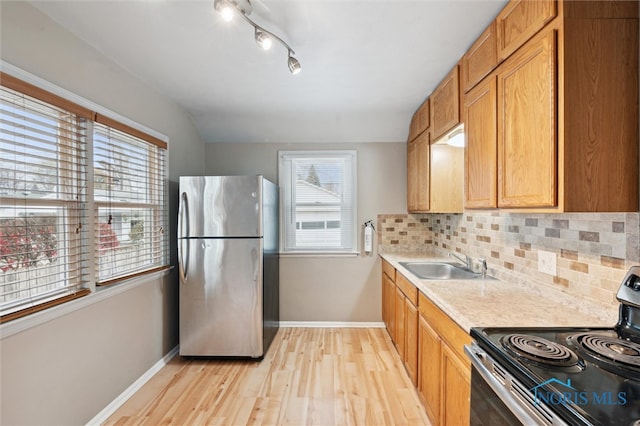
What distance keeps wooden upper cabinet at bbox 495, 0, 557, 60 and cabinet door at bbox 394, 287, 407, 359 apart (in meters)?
1.87

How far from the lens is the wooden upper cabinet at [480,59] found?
1569 millimetres

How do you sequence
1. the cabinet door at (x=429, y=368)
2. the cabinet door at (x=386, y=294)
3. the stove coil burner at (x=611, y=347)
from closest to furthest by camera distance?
the stove coil burner at (x=611, y=347)
the cabinet door at (x=429, y=368)
the cabinet door at (x=386, y=294)

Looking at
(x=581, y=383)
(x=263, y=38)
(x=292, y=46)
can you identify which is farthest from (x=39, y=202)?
(x=581, y=383)

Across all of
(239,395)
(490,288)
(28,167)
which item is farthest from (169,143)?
(490,288)

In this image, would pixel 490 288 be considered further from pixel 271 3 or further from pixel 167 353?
pixel 167 353

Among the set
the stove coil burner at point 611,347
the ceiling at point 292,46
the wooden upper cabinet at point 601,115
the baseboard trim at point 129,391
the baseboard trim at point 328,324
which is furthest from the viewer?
the baseboard trim at point 328,324

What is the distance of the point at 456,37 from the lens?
1736 millimetres

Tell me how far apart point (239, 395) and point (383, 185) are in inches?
99.7

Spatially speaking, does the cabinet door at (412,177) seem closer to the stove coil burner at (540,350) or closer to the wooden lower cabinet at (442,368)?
the wooden lower cabinet at (442,368)

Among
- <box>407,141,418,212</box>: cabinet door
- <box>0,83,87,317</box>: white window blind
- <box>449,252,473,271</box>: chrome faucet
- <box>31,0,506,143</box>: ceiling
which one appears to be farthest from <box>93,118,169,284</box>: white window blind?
<box>449,252,473,271</box>: chrome faucet

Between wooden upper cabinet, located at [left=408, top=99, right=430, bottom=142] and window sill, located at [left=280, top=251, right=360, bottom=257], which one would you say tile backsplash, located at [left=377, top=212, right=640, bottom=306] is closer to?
wooden upper cabinet, located at [left=408, top=99, right=430, bottom=142]

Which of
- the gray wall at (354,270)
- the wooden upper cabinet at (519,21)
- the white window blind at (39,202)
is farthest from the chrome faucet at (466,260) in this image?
the white window blind at (39,202)

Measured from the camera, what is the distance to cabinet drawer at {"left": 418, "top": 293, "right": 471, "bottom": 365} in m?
1.39

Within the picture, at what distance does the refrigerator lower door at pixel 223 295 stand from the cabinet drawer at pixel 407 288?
124 centimetres
